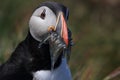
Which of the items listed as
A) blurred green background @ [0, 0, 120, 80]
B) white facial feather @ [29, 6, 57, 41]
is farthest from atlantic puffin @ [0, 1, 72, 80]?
blurred green background @ [0, 0, 120, 80]

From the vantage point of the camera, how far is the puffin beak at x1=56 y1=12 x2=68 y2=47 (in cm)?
509

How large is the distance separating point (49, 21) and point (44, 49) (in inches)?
11.3

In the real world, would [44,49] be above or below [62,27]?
below

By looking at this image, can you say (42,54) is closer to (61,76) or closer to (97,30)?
(61,76)

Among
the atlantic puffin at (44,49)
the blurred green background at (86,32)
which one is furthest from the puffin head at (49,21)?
the blurred green background at (86,32)

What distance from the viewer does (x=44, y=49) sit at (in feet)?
17.8

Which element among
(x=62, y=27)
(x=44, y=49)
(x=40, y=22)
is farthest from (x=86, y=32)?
(x=62, y=27)

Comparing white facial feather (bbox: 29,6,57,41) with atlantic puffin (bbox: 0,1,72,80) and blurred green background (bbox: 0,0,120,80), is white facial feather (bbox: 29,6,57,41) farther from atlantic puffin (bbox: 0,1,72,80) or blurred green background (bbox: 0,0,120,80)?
blurred green background (bbox: 0,0,120,80)

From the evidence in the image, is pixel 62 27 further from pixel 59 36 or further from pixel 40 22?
pixel 40 22

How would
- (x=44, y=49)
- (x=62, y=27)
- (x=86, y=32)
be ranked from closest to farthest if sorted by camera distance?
(x=62, y=27) → (x=44, y=49) → (x=86, y=32)

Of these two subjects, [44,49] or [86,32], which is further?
[86,32]

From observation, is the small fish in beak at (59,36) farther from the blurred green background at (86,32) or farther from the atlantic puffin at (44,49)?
the blurred green background at (86,32)

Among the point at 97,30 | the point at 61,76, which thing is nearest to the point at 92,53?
the point at 97,30

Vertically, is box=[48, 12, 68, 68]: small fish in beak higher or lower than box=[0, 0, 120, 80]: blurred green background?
higher
